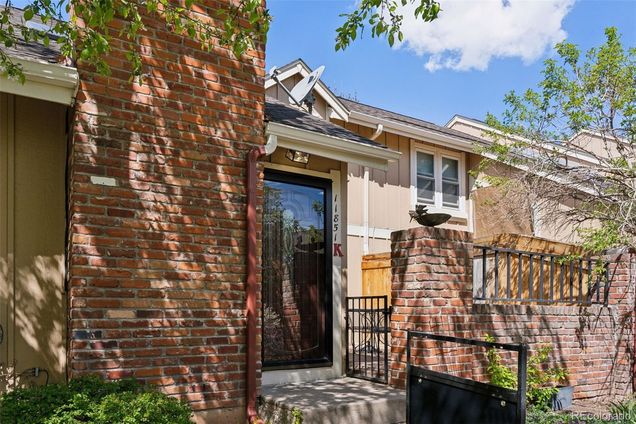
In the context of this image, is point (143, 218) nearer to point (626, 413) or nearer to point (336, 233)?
point (336, 233)

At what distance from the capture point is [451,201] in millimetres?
11992

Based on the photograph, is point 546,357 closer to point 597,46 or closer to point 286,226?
point 286,226

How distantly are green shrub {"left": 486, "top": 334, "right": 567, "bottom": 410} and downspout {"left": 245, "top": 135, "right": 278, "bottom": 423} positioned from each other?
8.76 feet

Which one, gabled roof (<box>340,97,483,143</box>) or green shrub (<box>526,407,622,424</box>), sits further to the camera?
gabled roof (<box>340,97,483,143</box>)

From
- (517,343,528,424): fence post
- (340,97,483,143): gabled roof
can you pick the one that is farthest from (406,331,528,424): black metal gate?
(340,97,483,143): gabled roof

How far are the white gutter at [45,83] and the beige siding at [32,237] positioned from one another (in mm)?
518

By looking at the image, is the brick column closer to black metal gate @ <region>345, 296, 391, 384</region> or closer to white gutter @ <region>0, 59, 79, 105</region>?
black metal gate @ <region>345, 296, 391, 384</region>

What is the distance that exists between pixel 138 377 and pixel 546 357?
468 cm

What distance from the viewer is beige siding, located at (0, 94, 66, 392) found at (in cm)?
425

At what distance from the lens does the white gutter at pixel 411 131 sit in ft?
34.1

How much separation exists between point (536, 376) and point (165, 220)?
4.60m

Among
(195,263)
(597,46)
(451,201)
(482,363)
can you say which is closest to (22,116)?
(195,263)

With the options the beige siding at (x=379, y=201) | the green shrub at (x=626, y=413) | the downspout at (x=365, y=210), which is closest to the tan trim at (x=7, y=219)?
the green shrub at (x=626, y=413)

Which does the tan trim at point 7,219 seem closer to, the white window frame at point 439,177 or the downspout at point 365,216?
the downspout at point 365,216
